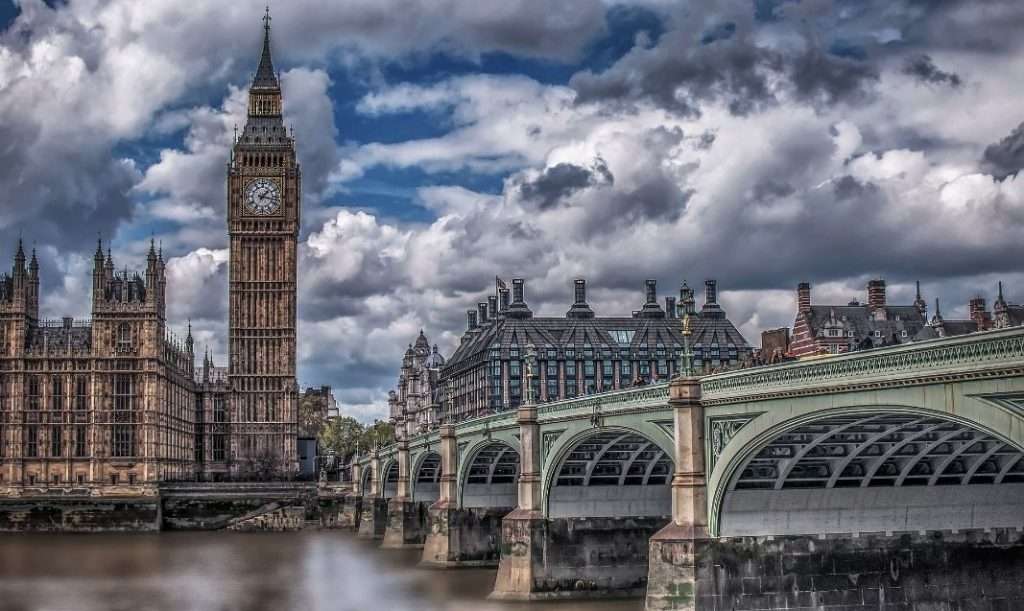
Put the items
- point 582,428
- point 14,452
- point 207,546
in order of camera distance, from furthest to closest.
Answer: point 14,452 → point 207,546 → point 582,428

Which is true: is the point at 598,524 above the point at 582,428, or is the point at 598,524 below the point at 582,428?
below

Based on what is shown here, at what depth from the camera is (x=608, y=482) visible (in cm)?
6391

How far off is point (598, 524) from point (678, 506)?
16193 mm

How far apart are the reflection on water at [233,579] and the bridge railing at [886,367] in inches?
697

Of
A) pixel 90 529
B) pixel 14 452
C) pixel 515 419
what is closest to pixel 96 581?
pixel 515 419

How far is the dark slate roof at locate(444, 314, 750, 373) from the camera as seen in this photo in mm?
A: 168875

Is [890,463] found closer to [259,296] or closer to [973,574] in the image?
[973,574]

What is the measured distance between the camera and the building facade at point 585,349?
167 m

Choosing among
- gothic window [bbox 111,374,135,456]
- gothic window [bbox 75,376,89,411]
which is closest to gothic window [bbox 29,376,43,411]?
gothic window [bbox 75,376,89,411]

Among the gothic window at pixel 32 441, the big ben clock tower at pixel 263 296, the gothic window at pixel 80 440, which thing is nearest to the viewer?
the gothic window at pixel 32 441

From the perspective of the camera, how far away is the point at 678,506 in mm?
46250

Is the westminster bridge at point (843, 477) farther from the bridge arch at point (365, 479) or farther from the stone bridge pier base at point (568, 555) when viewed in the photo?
the bridge arch at point (365, 479)

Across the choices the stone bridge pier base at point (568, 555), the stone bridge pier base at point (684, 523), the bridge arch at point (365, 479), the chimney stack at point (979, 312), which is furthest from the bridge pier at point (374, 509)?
the stone bridge pier base at point (684, 523)

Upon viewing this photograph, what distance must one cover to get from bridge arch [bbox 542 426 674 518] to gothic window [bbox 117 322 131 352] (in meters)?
88.1
